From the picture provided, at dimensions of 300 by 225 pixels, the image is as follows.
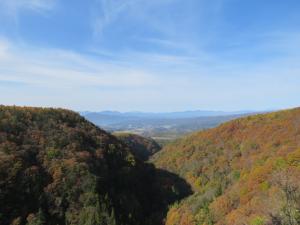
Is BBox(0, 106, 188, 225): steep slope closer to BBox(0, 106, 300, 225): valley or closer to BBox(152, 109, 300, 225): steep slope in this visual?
BBox(0, 106, 300, 225): valley

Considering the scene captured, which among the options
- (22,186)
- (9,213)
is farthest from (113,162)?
(9,213)

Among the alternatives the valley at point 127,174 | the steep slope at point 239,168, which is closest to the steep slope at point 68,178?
the valley at point 127,174

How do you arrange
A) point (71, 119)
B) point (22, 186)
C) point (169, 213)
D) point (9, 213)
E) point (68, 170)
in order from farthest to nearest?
1. point (71, 119)
2. point (169, 213)
3. point (68, 170)
4. point (22, 186)
5. point (9, 213)

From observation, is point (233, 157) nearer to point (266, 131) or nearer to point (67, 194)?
point (266, 131)

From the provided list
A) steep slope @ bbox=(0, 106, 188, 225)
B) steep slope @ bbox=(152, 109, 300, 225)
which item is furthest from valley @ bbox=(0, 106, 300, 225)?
steep slope @ bbox=(152, 109, 300, 225)

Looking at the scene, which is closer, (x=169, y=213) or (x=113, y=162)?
(x=169, y=213)

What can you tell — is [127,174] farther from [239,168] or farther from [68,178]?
[239,168]
